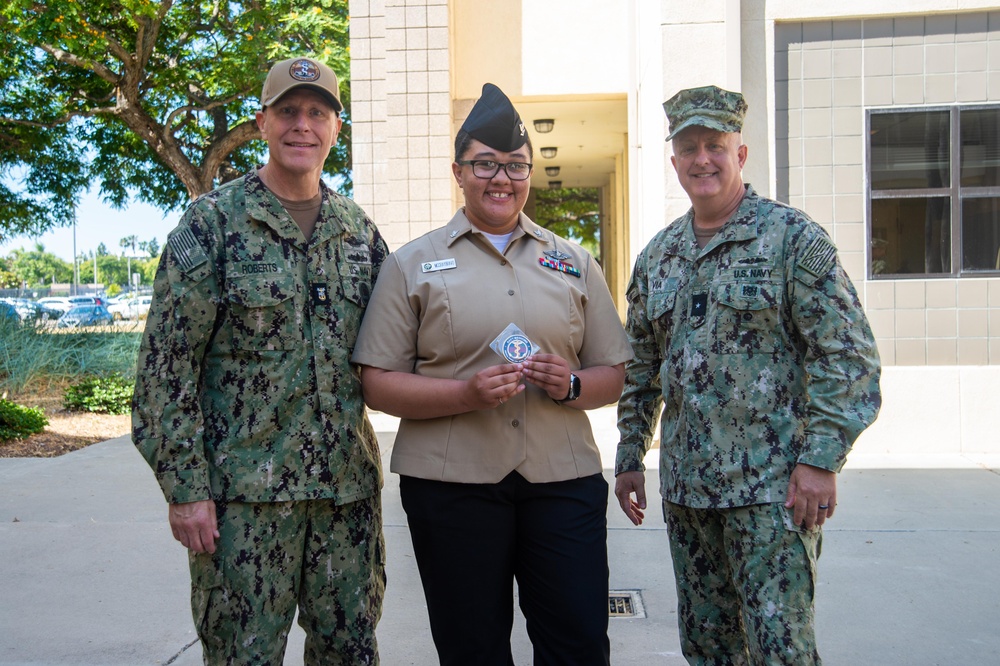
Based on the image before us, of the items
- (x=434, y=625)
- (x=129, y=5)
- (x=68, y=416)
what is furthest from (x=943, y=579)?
(x=129, y=5)

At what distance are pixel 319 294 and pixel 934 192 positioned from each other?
654 cm

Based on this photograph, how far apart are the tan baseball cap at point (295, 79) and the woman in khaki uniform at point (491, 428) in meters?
0.48

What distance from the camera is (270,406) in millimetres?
2789

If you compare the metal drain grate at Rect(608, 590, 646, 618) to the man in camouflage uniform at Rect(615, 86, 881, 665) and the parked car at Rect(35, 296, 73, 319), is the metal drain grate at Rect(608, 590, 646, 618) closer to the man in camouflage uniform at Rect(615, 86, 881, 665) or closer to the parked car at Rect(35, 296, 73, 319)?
the man in camouflage uniform at Rect(615, 86, 881, 665)

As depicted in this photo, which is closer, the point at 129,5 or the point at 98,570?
the point at 98,570

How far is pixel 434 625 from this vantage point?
2791 mm

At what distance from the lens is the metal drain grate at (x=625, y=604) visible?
4.30 m

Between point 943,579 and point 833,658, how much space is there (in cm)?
124

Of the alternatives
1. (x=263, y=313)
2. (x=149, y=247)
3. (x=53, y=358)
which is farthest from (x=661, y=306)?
(x=149, y=247)

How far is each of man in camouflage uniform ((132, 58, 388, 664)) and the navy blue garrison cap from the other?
19.8 inches

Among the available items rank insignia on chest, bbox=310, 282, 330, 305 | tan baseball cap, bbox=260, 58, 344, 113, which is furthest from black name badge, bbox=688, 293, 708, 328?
tan baseball cap, bbox=260, 58, 344, 113

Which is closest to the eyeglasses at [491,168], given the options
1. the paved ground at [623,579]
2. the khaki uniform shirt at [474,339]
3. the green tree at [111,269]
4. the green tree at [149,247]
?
the khaki uniform shirt at [474,339]

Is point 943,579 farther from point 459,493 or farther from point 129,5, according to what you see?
point 129,5

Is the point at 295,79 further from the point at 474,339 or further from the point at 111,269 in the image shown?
the point at 111,269
